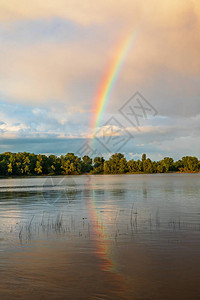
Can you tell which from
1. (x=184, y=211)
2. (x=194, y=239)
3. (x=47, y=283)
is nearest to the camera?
(x=47, y=283)

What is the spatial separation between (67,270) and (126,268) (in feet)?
9.12

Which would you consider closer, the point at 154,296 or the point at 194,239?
the point at 154,296

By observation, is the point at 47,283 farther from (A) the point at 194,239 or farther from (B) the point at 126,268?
(A) the point at 194,239

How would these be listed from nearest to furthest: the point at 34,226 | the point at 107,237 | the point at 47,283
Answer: the point at 47,283 < the point at 107,237 < the point at 34,226

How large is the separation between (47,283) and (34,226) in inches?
562

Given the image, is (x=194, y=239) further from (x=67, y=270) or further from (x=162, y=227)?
(x=67, y=270)

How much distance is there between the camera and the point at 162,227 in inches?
1000

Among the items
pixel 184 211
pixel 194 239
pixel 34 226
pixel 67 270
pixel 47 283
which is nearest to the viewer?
pixel 47 283

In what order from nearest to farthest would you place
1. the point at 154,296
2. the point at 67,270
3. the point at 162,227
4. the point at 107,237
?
the point at 154,296
the point at 67,270
the point at 107,237
the point at 162,227

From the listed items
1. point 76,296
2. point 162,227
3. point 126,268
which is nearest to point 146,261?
point 126,268

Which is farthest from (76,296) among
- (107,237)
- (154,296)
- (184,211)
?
(184,211)

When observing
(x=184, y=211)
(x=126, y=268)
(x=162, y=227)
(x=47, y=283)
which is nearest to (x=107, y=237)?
(x=162, y=227)

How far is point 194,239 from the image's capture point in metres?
20.7

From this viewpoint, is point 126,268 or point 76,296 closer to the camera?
point 76,296
